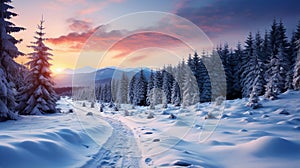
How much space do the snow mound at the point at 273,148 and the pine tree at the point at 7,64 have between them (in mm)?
15003

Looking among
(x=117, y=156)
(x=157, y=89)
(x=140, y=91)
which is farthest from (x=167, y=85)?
(x=117, y=156)

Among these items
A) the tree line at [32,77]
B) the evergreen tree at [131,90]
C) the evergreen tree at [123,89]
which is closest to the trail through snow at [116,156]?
the tree line at [32,77]

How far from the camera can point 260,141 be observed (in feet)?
25.1

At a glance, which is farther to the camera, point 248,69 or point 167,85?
point 167,85

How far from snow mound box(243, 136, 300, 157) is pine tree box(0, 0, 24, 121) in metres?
15.0

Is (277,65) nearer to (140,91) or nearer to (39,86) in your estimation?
(39,86)

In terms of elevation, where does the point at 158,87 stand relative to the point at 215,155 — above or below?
above

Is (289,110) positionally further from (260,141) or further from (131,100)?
(131,100)

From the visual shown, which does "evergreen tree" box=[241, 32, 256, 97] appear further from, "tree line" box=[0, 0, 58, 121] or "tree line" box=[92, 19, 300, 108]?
"tree line" box=[0, 0, 58, 121]

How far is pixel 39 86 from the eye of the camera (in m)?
19.8

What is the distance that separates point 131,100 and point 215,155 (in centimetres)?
4875

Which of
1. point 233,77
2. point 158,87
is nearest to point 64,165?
point 233,77

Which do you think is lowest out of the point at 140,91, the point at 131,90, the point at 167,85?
the point at 140,91

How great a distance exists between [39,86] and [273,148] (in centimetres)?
2135
